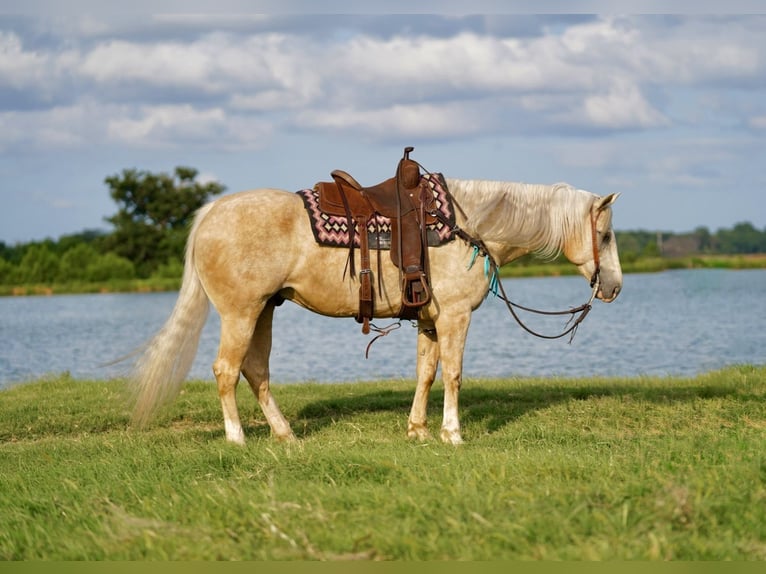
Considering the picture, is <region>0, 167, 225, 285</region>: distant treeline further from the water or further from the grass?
the grass

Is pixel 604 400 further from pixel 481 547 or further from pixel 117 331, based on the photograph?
pixel 117 331

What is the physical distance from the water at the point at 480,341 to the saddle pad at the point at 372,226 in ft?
6.26

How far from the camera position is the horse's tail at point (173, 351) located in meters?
6.68

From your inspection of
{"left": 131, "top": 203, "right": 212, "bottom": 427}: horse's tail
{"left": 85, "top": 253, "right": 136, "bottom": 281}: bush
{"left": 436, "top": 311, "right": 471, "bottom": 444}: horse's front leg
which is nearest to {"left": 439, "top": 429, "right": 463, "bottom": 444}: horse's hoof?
{"left": 436, "top": 311, "right": 471, "bottom": 444}: horse's front leg

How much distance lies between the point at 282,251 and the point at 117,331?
759 inches

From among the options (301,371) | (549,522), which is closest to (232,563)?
(549,522)

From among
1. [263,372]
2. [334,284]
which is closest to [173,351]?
[263,372]

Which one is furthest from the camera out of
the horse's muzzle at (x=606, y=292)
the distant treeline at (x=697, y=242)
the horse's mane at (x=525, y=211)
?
the distant treeline at (x=697, y=242)

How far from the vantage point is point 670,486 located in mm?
4047

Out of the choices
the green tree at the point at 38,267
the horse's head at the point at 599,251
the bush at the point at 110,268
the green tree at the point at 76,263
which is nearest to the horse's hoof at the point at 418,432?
the horse's head at the point at 599,251

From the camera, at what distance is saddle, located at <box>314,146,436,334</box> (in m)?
6.55

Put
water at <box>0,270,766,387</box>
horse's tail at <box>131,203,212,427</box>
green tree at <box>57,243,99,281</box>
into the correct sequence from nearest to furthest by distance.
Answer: horse's tail at <box>131,203,212,427</box>
water at <box>0,270,766,387</box>
green tree at <box>57,243,99,281</box>

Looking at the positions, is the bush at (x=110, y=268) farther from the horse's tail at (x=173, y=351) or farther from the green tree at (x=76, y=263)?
the horse's tail at (x=173, y=351)

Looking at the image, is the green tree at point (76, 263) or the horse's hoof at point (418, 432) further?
the green tree at point (76, 263)
